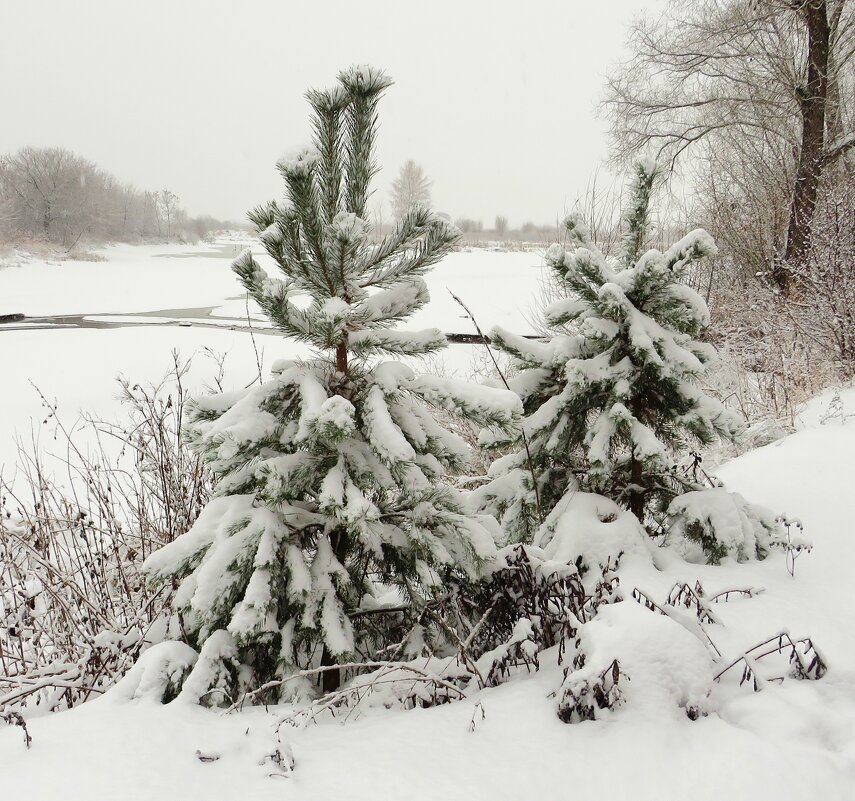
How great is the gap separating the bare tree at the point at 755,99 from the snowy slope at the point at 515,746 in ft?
26.7

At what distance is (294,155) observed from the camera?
6.15 feet

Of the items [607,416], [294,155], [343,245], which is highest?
[294,155]

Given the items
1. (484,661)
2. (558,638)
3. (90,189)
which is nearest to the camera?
(484,661)

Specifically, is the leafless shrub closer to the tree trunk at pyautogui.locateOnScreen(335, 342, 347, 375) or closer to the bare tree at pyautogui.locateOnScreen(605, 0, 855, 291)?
the tree trunk at pyautogui.locateOnScreen(335, 342, 347, 375)

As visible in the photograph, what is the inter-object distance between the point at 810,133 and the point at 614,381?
10.0 m

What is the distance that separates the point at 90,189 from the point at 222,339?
146ft

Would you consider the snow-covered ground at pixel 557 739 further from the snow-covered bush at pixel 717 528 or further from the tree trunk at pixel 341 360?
the tree trunk at pixel 341 360

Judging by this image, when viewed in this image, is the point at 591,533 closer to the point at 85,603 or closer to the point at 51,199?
the point at 85,603

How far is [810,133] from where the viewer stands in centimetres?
980

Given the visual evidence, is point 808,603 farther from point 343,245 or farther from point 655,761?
point 343,245

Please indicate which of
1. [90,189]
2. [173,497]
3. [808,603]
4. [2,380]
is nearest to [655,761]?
[808,603]

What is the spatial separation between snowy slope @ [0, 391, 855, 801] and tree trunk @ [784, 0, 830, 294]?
30.3 feet

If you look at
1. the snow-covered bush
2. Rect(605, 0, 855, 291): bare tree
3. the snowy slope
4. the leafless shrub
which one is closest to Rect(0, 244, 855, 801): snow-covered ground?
the snowy slope

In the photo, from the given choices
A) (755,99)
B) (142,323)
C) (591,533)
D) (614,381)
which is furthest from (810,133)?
(142,323)
